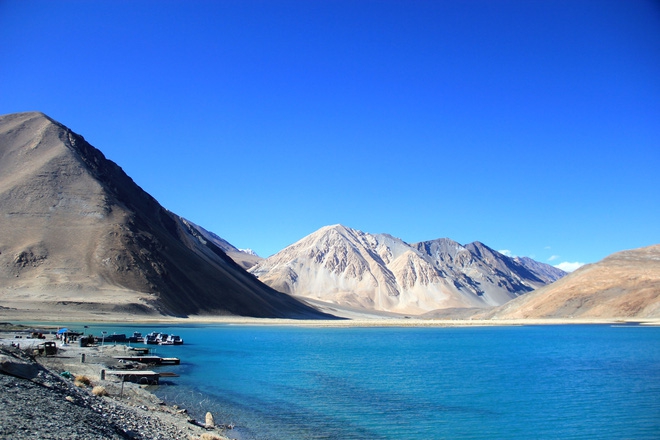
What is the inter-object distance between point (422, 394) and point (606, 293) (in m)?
120

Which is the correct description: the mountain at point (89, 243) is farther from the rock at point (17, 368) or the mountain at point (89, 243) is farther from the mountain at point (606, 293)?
the rock at point (17, 368)

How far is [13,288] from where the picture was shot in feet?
310

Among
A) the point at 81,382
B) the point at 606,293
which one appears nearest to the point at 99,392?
the point at 81,382

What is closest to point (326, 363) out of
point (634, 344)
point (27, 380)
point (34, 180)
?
point (27, 380)

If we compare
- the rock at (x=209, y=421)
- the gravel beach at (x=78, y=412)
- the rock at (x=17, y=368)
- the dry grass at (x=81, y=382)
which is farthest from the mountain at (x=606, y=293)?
the rock at (x=17, y=368)

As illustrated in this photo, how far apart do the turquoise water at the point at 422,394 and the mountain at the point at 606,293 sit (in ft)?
276

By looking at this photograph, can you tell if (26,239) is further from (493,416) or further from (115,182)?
(493,416)

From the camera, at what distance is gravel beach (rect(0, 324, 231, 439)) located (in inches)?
478

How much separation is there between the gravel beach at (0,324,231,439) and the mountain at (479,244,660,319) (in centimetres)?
11969

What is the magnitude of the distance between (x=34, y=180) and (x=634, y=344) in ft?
374

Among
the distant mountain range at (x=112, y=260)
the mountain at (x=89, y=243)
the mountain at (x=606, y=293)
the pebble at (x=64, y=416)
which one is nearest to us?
→ the pebble at (x=64, y=416)

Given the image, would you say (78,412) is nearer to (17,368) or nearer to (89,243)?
(17,368)

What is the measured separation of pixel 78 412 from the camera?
14594 millimetres

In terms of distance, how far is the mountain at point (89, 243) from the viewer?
324 ft
